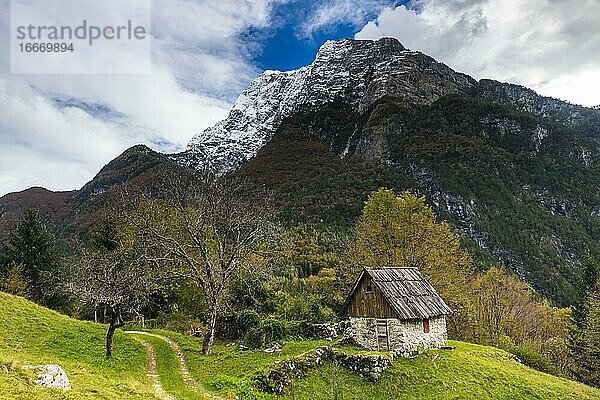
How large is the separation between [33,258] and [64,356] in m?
33.8

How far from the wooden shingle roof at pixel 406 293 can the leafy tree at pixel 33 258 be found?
123 ft

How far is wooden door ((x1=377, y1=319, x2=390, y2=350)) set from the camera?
27795 millimetres

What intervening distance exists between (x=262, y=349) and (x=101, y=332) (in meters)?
11.5

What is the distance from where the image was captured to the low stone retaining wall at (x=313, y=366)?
826 inches

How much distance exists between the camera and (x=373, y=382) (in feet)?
79.4

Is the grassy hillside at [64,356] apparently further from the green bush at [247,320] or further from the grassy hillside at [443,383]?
the grassy hillside at [443,383]

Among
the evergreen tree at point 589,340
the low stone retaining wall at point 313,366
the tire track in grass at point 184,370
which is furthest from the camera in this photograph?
the evergreen tree at point 589,340

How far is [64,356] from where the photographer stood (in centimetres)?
2164

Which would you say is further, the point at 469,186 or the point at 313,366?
the point at 469,186

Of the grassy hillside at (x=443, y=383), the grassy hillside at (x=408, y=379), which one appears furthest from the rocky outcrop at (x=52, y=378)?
the grassy hillside at (x=443, y=383)

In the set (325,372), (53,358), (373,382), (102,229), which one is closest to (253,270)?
(325,372)

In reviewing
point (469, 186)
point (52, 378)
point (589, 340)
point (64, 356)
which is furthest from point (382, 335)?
point (469, 186)

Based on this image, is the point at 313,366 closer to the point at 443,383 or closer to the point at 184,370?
the point at 184,370

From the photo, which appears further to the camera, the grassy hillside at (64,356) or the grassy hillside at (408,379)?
the grassy hillside at (408,379)
